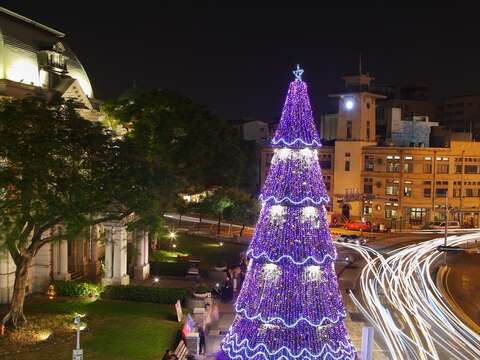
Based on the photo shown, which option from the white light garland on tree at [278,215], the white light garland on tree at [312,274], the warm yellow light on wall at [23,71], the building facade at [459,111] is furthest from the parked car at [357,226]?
the building facade at [459,111]

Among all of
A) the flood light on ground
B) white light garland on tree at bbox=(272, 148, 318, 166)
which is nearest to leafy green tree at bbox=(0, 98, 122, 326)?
the flood light on ground

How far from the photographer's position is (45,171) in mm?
22125

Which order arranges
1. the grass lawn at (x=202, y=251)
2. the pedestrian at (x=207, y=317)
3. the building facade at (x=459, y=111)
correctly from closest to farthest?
1. the pedestrian at (x=207, y=317)
2. the grass lawn at (x=202, y=251)
3. the building facade at (x=459, y=111)

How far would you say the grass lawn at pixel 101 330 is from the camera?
22.5 metres

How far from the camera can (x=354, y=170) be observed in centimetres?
7306

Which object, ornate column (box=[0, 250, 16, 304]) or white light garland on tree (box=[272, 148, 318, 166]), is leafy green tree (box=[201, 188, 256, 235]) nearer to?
ornate column (box=[0, 250, 16, 304])

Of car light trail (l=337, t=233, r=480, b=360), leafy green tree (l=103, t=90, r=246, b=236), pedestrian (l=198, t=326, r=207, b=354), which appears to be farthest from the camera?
leafy green tree (l=103, t=90, r=246, b=236)

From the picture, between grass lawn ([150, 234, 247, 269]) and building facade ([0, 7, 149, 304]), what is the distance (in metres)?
5.68

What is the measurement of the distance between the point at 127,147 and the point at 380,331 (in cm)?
1481

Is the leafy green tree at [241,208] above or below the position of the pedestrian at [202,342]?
above

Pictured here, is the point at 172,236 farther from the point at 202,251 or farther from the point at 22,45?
the point at 22,45

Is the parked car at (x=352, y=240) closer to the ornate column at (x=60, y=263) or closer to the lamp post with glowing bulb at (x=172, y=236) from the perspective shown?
the lamp post with glowing bulb at (x=172, y=236)

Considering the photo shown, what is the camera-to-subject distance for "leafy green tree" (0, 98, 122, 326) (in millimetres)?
21969

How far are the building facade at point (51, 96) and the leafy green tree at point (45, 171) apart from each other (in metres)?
7.01
